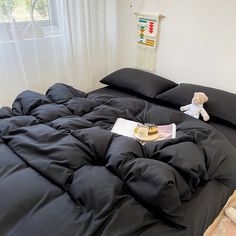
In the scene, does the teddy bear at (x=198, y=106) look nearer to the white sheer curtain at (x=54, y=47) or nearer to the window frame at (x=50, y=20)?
the white sheer curtain at (x=54, y=47)

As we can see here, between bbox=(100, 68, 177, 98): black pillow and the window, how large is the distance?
772 mm

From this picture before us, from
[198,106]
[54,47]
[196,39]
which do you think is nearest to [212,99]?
[198,106]

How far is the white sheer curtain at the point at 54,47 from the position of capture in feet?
6.45

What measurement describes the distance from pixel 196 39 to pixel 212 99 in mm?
632

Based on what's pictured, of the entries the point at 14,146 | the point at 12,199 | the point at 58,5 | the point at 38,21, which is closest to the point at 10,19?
the point at 38,21

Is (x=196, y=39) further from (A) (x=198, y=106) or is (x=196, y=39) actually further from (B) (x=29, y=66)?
(B) (x=29, y=66)

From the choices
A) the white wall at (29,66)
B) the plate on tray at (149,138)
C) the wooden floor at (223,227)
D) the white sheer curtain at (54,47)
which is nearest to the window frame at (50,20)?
the white sheer curtain at (54,47)

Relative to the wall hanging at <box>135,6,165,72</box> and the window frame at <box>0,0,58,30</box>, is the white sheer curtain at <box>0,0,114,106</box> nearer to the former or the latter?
the window frame at <box>0,0,58,30</box>

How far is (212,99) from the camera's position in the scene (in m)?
1.82

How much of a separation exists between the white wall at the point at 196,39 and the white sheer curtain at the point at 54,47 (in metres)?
0.43

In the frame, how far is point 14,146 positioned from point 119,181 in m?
0.60

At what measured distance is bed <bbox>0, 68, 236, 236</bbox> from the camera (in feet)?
2.87

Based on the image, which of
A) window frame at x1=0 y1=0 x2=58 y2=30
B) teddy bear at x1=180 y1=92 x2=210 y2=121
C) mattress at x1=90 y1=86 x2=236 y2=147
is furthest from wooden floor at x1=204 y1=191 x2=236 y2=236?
window frame at x1=0 y1=0 x2=58 y2=30

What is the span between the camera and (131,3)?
2.48m
